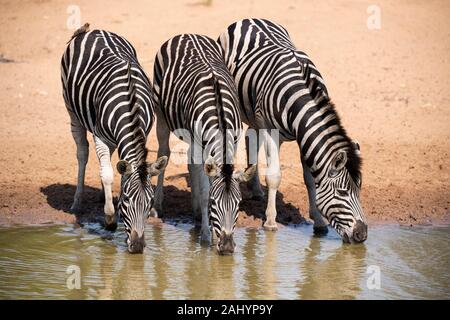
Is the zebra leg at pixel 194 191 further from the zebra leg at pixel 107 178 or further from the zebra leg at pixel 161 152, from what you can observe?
the zebra leg at pixel 107 178

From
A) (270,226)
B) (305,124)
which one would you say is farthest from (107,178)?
(305,124)

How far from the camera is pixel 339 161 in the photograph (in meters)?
9.44

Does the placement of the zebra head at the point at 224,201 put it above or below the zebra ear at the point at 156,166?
below

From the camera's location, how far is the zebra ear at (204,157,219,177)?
902 centimetres

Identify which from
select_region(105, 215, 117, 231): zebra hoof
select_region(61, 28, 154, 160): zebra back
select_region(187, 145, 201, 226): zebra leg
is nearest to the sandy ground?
select_region(187, 145, 201, 226): zebra leg

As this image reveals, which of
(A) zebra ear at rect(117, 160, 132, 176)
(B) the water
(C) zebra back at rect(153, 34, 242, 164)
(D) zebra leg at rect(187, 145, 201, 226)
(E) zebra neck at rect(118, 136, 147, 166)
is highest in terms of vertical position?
(C) zebra back at rect(153, 34, 242, 164)

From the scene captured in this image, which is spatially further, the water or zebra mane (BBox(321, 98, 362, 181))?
zebra mane (BBox(321, 98, 362, 181))

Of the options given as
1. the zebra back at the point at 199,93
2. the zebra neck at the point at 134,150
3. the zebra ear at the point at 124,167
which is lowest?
the zebra ear at the point at 124,167

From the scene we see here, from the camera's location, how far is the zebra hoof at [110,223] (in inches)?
400

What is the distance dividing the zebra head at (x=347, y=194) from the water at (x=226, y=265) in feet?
0.97

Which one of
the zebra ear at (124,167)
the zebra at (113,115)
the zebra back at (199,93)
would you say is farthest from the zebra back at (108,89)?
the zebra back at (199,93)

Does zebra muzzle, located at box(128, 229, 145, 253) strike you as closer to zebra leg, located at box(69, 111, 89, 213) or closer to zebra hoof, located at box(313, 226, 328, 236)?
zebra leg, located at box(69, 111, 89, 213)

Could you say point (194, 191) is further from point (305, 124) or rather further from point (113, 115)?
point (305, 124)

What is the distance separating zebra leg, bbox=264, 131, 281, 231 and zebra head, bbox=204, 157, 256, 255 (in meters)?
1.34
